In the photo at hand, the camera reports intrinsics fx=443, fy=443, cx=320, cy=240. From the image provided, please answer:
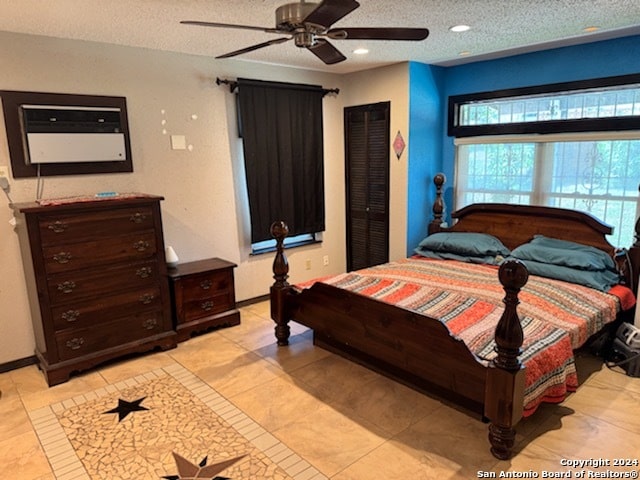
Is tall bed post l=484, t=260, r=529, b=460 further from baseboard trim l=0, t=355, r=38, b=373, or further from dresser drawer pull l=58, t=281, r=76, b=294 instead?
baseboard trim l=0, t=355, r=38, b=373

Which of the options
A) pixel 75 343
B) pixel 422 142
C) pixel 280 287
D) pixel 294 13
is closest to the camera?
pixel 294 13

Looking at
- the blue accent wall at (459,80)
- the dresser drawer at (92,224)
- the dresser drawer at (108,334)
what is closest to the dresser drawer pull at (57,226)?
the dresser drawer at (92,224)

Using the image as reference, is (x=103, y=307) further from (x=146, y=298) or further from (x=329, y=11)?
(x=329, y=11)

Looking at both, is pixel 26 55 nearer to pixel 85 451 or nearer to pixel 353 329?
pixel 85 451

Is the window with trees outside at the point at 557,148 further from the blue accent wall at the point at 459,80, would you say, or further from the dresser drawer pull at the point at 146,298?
the dresser drawer pull at the point at 146,298

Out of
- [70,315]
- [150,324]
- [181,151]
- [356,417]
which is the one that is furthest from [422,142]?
[70,315]

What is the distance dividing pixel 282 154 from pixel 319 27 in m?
2.46

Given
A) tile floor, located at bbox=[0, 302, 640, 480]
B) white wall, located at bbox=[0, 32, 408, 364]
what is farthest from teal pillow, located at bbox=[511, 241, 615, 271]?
white wall, located at bbox=[0, 32, 408, 364]

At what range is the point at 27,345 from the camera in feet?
11.3

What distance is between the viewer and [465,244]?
4133 mm

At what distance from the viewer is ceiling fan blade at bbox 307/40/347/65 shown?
97.8 inches

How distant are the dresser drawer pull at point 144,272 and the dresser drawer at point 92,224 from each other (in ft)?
1.02

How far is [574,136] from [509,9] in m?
1.67

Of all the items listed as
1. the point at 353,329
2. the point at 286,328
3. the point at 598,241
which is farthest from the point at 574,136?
the point at 286,328
